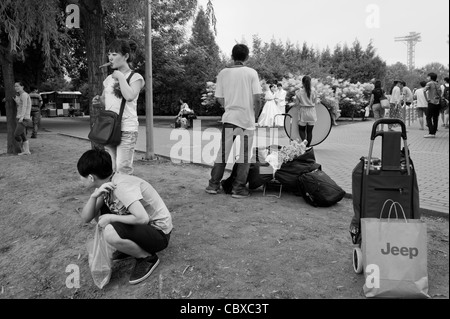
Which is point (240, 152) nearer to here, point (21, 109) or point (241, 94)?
point (241, 94)

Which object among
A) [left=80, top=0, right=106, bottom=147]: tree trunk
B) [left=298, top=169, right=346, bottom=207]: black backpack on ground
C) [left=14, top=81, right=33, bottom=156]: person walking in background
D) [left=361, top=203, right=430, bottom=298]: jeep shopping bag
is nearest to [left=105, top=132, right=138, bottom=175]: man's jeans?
[left=80, top=0, right=106, bottom=147]: tree trunk

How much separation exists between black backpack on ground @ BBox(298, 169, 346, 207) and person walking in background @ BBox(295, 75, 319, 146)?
4104 millimetres

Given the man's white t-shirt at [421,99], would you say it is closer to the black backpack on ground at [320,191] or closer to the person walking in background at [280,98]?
the person walking in background at [280,98]

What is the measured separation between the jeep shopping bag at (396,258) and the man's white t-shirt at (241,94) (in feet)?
9.44

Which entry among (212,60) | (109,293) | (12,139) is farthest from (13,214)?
(212,60)

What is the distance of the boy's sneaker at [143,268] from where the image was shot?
10.9ft

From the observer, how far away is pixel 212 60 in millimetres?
30281

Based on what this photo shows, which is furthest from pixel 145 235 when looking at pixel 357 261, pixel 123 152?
pixel 123 152

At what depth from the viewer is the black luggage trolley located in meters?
3.04

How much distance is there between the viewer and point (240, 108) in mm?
5371

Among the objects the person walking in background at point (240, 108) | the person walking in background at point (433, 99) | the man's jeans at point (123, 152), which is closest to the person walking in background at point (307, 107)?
the person walking in background at point (240, 108)

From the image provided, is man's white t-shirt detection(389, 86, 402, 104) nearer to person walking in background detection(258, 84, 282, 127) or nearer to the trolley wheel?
person walking in background detection(258, 84, 282, 127)
